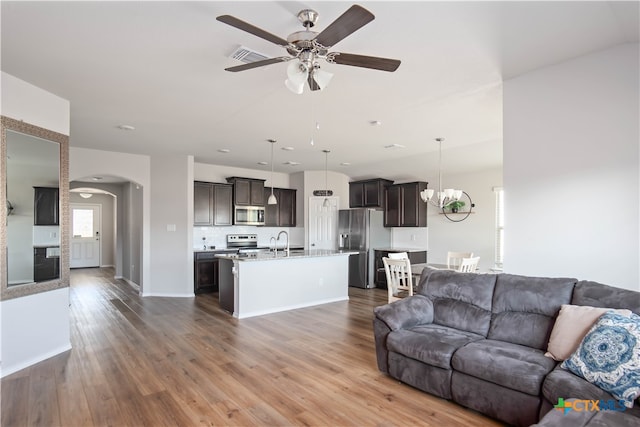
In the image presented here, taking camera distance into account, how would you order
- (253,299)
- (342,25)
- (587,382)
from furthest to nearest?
(253,299), (587,382), (342,25)

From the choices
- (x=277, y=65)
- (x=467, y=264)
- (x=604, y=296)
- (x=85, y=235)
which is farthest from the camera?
(x=85, y=235)

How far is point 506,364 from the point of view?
2.38 meters

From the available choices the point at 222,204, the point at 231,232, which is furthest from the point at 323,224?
the point at 222,204

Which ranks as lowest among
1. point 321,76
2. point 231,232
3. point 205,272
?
point 205,272

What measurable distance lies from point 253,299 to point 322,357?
1.93 meters

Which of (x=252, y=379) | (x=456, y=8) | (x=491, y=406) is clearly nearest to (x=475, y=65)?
(x=456, y=8)

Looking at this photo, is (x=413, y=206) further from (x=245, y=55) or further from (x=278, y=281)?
(x=245, y=55)

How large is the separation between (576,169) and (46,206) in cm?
514

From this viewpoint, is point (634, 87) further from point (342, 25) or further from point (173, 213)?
point (173, 213)

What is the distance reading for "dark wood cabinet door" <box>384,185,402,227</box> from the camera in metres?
8.03

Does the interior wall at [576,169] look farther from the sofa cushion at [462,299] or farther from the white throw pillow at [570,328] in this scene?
the white throw pillow at [570,328]

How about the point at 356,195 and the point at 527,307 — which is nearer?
the point at 527,307

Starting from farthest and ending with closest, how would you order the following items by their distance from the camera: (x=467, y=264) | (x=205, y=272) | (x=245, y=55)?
(x=205, y=272)
(x=467, y=264)
(x=245, y=55)

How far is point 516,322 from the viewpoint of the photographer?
2.83 meters
